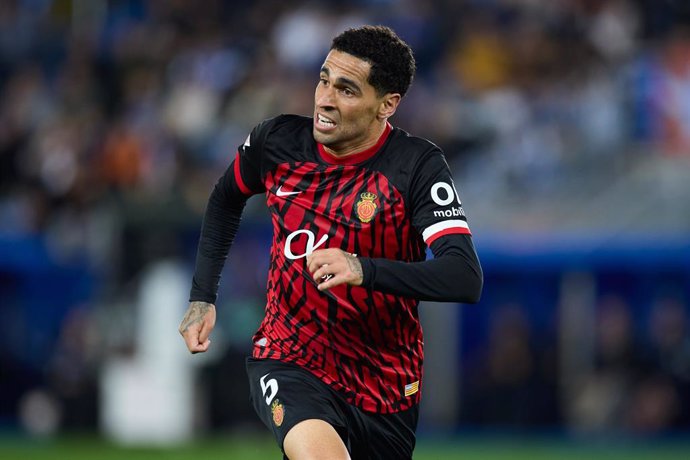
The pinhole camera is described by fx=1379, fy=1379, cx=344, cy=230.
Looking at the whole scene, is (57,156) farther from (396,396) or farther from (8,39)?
(396,396)

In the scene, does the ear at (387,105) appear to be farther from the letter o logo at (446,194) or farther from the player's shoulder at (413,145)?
the letter o logo at (446,194)

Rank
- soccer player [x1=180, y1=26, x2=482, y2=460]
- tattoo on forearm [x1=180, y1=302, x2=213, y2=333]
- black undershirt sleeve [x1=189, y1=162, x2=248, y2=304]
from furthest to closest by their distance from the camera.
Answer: black undershirt sleeve [x1=189, y1=162, x2=248, y2=304] < tattoo on forearm [x1=180, y1=302, x2=213, y2=333] < soccer player [x1=180, y1=26, x2=482, y2=460]

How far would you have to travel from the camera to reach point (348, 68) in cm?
638

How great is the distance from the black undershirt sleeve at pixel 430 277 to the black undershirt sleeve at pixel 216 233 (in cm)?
139

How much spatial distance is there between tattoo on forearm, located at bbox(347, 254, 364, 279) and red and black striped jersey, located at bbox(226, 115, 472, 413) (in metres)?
0.57

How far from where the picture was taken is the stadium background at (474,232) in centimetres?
1541

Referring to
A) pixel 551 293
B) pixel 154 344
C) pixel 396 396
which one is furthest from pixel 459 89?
pixel 396 396

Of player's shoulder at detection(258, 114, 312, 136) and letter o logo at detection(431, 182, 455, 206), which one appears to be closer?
letter o logo at detection(431, 182, 455, 206)

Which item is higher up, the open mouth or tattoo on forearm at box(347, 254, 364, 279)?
the open mouth

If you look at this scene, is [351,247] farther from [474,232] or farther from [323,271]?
[474,232]

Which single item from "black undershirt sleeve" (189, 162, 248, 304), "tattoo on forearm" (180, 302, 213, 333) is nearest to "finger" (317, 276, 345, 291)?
"tattoo on forearm" (180, 302, 213, 333)

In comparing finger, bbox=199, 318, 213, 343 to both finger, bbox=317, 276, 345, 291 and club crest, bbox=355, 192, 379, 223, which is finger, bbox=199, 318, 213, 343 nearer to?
club crest, bbox=355, 192, 379, 223

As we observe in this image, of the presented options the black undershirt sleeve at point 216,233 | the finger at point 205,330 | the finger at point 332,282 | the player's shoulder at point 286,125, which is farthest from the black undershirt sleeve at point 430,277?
the black undershirt sleeve at point 216,233

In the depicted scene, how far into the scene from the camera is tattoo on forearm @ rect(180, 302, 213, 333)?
673 cm
